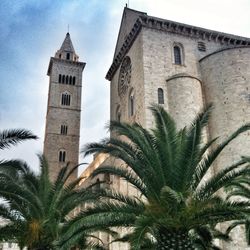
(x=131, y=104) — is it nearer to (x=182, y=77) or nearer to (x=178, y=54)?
(x=182, y=77)

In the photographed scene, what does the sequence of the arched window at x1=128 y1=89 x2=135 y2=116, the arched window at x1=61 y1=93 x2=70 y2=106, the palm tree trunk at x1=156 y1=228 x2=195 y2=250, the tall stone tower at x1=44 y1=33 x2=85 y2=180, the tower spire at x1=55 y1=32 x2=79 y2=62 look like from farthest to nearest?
the tower spire at x1=55 y1=32 x2=79 y2=62
the arched window at x1=61 y1=93 x2=70 y2=106
the tall stone tower at x1=44 y1=33 x2=85 y2=180
the arched window at x1=128 y1=89 x2=135 y2=116
the palm tree trunk at x1=156 y1=228 x2=195 y2=250

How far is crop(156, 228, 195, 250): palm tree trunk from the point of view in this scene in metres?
8.95

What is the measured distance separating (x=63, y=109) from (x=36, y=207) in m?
33.1

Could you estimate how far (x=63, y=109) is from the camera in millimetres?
44719

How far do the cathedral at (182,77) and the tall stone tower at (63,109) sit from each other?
14.2 metres

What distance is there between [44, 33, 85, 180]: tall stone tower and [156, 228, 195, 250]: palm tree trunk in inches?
1266

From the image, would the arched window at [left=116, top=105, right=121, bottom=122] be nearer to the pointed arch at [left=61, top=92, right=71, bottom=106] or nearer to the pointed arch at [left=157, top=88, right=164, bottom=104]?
the pointed arch at [left=157, top=88, right=164, bottom=104]

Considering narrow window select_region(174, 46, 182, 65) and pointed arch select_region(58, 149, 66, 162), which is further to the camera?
pointed arch select_region(58, 149, 66, 162)

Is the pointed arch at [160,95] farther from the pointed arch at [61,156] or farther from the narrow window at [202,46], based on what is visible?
→ the pointed arch at [61,156]

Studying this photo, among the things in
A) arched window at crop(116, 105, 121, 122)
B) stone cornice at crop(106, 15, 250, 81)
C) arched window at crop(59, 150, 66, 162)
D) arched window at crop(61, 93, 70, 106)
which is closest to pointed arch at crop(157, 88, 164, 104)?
stone cornice at crop(106, 15, 250, 81)

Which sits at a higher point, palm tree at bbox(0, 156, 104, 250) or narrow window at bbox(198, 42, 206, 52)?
narrow window at bbox(198, 42, 206, 52)

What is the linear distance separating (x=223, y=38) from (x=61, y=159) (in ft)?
76.5

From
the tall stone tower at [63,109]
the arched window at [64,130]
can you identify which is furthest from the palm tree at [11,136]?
the arched window at [64,130]

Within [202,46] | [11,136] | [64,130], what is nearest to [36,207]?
[11,136]
